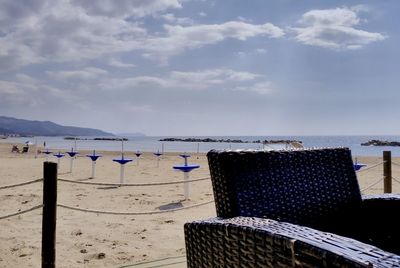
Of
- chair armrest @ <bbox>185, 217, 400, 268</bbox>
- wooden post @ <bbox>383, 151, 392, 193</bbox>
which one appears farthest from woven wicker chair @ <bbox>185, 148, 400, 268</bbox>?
wooden post @ <bbox>383, 151, 392, 193</bbox>

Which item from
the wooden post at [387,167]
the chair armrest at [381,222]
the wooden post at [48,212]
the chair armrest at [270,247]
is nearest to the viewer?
the chair armrest at [270,247]

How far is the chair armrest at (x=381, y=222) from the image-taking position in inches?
95.1

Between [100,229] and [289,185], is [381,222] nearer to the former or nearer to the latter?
[289,185]

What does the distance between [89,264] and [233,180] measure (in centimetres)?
262

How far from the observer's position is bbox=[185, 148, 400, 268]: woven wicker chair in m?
1.34

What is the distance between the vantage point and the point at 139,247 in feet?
15.5

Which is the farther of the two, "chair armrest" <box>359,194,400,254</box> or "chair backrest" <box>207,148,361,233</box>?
"chair armrest" <box>359,194,400,254</box>

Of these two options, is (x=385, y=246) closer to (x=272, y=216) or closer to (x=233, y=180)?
(x=272, y=216)

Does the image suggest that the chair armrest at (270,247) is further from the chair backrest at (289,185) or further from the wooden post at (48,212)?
the wooden post at (48,212)

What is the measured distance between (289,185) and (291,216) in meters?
0.17

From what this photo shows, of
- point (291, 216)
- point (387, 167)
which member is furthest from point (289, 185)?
point (387, 167)

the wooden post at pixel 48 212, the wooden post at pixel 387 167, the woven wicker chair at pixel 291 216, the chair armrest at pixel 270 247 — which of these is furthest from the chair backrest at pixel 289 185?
the wooden post at pixel 387 167

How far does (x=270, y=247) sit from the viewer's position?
1.48m

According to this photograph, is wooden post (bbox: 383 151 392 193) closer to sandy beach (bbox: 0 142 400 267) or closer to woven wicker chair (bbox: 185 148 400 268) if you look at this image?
sandy beach (bbox: 0 142 400 267)
